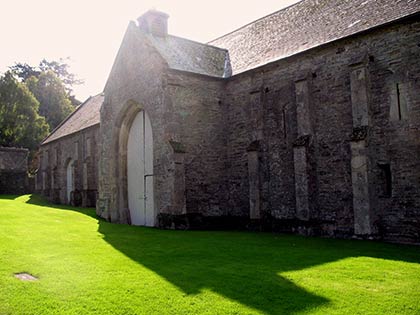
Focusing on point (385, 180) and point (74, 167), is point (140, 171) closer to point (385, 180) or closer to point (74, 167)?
point (385, 180)

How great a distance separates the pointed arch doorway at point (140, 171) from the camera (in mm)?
19578

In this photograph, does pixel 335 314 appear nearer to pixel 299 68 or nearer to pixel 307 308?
pixel 307 308

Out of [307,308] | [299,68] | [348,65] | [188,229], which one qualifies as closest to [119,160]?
[188,229]

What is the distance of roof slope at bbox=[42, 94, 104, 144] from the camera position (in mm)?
32391

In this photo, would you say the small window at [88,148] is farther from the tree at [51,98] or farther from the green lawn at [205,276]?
the tree at [51,98]

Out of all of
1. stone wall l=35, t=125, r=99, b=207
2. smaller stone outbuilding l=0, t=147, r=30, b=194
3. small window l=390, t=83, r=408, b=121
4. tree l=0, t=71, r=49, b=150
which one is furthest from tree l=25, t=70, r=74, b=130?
small window l=390, t=83, r=408, b=121

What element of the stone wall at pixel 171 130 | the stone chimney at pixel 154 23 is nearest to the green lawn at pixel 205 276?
the stone wall at pixel 171 130

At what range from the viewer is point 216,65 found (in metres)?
20.4

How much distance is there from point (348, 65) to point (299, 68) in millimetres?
2289

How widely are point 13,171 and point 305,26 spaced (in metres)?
34.4

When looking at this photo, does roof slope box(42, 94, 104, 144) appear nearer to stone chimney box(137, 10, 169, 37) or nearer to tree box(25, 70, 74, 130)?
stone chimney box(137, 10, 169, 37)

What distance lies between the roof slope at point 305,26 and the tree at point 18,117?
3105 cm

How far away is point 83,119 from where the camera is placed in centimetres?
3500

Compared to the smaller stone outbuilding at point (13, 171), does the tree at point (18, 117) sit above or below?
above
